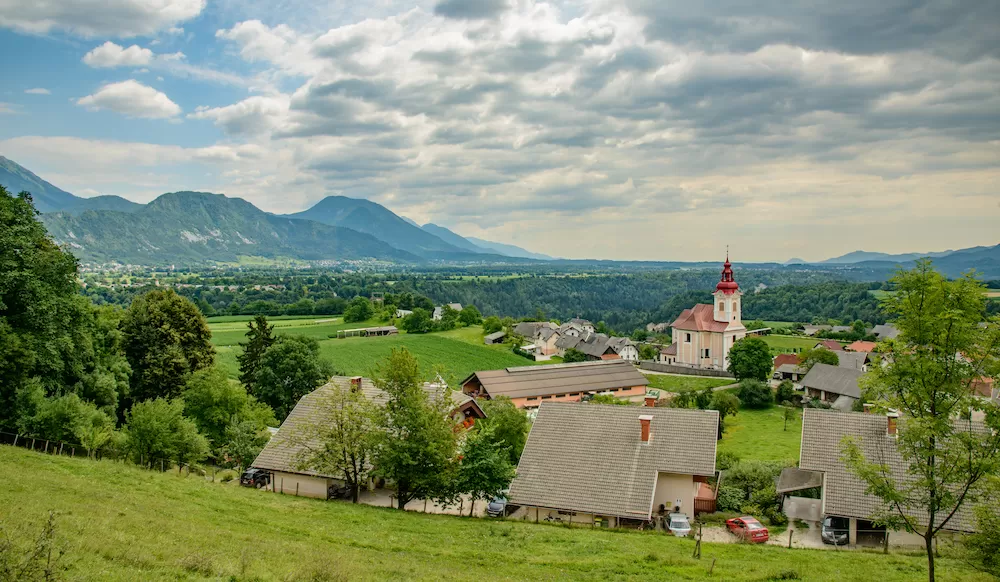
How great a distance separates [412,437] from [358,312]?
286 feet

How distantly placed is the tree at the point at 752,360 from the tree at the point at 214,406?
2141 inches

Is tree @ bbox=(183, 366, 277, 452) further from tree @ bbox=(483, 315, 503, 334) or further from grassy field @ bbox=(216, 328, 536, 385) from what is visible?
tree @ bbox=(483, 315, 503, 334)

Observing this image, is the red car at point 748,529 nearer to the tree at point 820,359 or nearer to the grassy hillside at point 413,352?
the grassy hillside at point 413,352

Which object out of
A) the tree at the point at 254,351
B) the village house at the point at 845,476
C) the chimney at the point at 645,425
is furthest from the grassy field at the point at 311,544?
the tree at the point at 254,351

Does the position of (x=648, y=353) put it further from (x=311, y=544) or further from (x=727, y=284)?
(x=311, y=544)

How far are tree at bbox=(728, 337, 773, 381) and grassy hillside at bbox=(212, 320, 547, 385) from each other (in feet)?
84.0

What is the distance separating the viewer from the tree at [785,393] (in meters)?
62.3

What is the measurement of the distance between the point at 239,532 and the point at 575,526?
37.8 ft

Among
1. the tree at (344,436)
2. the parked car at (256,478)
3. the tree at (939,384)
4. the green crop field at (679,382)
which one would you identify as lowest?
the green crop field at (679,382)

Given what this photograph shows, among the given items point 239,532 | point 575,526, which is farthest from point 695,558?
point 239,532

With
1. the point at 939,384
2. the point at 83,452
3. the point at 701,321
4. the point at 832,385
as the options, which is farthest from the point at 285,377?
the point at 701,321

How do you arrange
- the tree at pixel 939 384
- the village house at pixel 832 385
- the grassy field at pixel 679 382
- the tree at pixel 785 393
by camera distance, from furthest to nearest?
1. the grassy field at pixel 679 382
2. the tree at pixel 785 393
3. the village house at pixel 832 385
4. the tree at pixel 939 384

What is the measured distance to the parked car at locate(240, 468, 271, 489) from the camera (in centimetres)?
2801

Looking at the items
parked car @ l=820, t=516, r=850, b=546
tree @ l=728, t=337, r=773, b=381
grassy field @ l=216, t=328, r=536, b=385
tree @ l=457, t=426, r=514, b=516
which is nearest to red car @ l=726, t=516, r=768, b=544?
parked car @ l=820, t=516, r=850, b=546
